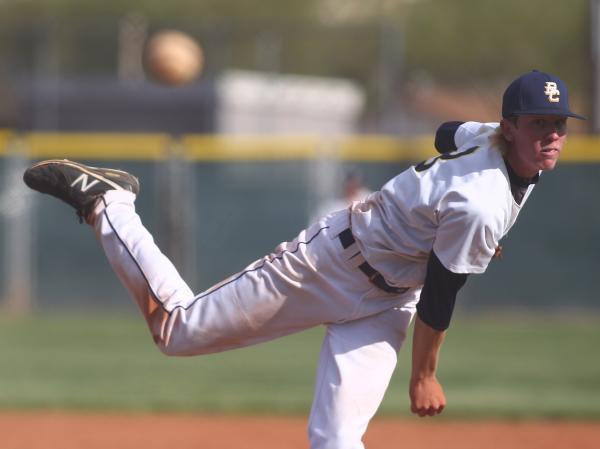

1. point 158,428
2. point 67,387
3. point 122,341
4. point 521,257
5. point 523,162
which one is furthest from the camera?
point 521,257

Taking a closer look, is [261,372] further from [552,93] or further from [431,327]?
[552,93]

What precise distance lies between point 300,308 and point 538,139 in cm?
113

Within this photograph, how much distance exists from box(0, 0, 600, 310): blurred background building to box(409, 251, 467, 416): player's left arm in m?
9.76

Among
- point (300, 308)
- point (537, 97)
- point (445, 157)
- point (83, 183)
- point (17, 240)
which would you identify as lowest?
point (17, 240)

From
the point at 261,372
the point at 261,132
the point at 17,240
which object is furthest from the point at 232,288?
the point at 261,132

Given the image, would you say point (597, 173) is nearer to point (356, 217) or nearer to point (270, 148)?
point (270, 148)

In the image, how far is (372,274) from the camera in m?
4.34

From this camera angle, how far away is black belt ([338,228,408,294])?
4340 millimetres

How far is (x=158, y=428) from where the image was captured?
24.5ft

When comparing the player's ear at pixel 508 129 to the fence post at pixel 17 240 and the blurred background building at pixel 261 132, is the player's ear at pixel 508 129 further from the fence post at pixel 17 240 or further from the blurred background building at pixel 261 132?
the fence post at pixel 17 240

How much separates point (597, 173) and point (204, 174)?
192 inches

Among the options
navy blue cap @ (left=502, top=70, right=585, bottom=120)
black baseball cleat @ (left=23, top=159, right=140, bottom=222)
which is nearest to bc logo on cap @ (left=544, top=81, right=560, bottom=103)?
navy blue cap @ (left=502, top=70, right=585, bottom=120)

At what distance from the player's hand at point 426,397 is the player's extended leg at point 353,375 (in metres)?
0.20

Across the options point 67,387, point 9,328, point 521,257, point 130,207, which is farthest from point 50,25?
point 130,207
